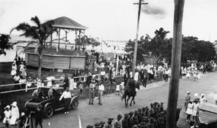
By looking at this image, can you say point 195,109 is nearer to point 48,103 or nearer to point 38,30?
point 48,103

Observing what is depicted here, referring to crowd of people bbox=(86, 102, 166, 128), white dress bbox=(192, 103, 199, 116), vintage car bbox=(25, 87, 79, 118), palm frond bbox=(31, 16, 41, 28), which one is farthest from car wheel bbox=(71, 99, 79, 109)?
palm frond bbox=(31, 16, 41, 28)

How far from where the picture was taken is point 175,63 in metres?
7.56

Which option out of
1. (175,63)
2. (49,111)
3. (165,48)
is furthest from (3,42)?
(175,63)

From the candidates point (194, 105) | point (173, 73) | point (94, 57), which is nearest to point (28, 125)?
point (173, 73)

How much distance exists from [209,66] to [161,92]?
85.3 feet

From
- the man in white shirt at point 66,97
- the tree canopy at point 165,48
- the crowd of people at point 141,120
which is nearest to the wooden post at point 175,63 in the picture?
the crowd of people at point 141,120

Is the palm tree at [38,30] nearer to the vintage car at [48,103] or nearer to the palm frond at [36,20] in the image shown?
the palm frond at [36,20]

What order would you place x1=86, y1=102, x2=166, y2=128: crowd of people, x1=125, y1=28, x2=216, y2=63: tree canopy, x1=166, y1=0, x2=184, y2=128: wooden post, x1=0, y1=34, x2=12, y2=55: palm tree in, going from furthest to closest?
x1=125, y1=28, x2=216, y2=63: tree canopy → x1=0, y1=34, x2=12, y2=55: palm tree → x1=86, y1=102, x2=166, y2=128: crowd of people → x1=166, y1=0, x2=184, y2=128: wooden post

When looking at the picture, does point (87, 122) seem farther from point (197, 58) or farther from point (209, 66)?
point (197, 58)

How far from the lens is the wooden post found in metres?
7.60

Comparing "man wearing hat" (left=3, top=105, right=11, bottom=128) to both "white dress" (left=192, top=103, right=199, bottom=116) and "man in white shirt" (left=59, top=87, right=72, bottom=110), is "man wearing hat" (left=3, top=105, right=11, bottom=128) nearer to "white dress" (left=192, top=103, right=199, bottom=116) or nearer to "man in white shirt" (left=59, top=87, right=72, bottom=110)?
"man in white shirt" (left=59, top=87, right=72, bottom=110)

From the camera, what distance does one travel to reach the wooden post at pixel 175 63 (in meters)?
7.60

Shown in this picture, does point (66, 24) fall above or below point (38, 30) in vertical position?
above

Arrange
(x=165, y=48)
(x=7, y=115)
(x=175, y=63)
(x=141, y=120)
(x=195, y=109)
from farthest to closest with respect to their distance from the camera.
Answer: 1. (x=165, y=48)
2. (x=195, y=109)
3. (x=7, y=115)
4. (x=141, y=120)
5. (x=175, y=63)
